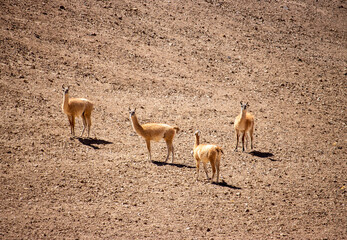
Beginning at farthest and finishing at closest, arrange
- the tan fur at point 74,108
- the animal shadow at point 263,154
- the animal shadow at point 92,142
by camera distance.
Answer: the tan fur at point 74,108 → the animal shadow at point 263,154 → the animal shadow at point 92,142

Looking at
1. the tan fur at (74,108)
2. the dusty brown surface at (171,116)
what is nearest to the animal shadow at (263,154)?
the dusty brown surface at (171,116)

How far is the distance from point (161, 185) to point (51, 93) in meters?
9.74

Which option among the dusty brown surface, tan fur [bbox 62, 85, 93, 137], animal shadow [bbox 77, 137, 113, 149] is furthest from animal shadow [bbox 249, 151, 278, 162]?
tan fur [bbox 62, 85, 93, 137]

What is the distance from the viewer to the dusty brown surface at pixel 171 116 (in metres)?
10.5

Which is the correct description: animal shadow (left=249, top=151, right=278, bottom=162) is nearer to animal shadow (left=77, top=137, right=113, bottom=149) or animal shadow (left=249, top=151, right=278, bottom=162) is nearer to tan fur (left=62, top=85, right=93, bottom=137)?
animal shadow (left=77, top=137, right=113, bottom=149)

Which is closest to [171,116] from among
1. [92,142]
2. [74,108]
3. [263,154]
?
[92,142]

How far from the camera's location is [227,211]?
35.6 ft

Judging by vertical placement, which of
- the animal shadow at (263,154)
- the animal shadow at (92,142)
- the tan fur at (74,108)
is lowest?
the animal shadow at (92,142)

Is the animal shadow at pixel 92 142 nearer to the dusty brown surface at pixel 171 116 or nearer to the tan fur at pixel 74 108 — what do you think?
the dusty brown surface at pixel 171 116

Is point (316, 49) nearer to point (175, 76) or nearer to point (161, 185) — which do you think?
point (175, 76)

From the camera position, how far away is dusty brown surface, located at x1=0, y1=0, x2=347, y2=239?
412 inches

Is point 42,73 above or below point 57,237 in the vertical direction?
above

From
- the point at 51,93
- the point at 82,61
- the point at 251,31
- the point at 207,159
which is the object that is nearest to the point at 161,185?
the point at 207,159

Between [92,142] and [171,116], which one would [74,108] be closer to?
[92,142]
